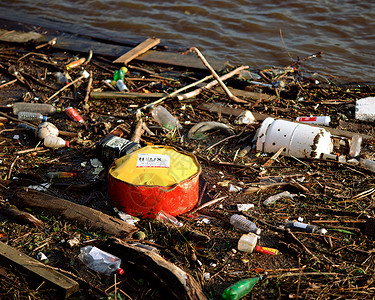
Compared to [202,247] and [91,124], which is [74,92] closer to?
[91,124]

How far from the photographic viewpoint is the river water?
8.63m

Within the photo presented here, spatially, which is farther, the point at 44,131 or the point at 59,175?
the point at 44,131

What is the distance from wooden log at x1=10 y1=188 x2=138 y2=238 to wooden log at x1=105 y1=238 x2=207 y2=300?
25 centimetres

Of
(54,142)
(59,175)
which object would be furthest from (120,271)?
(54,142)

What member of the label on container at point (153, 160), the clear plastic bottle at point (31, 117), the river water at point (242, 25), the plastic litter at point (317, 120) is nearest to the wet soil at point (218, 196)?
the clear plastic bottle at point (31, 117)

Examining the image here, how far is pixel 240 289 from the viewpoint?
2.82m

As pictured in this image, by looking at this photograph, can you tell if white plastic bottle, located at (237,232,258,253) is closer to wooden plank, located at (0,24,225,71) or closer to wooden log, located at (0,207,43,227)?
wooden log, located at (0,207,43,227)

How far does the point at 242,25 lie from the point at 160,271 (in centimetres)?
830

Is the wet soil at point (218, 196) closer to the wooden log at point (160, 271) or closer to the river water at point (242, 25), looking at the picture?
the wooden log at point (160, 271)

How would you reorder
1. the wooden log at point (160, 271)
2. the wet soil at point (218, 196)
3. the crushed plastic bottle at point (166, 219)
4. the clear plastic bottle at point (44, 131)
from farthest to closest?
1. the clear plastic bottle at point (44, 131)
2. the crushed plastic bottle at point (166, 219)
3. the wet soil at point (218, 196)
4. the wooden log at point (160, 271)

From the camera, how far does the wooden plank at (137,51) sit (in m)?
7.60

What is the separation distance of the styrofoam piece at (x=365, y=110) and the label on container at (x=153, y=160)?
3.23 m

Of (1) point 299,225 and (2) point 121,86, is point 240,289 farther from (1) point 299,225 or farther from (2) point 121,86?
(2) point 121,86

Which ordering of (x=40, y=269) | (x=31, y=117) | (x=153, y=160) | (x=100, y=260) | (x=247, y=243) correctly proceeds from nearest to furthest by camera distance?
(x=40, y=269) → (x=100, y=260) → (x=247, y=243) → (x=153, y=160) → (x=31, y=117)
